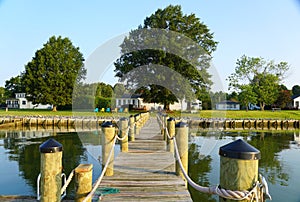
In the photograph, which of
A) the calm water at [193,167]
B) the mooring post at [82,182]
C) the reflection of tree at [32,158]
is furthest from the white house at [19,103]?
the mooring post at [82,182]

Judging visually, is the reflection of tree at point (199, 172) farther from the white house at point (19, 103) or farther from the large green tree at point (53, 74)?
the white house at point (19, 103)

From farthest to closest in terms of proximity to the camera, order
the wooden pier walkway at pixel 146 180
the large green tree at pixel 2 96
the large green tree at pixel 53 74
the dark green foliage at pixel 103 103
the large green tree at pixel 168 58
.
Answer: the large green tree at pixel 2 96
the large green tree at pixel 53 74
the dark green foliage at pixel 103 103
the large green tree at pixel 168 58
the wooden pier walkway at pixel 146 180

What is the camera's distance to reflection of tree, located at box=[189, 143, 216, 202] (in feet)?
28.5

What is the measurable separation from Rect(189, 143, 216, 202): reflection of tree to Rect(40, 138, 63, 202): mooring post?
6189mm

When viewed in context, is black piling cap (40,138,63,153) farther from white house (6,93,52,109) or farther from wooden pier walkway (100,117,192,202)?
white house (6,93,52,109)

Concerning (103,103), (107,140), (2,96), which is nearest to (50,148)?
(107,140)

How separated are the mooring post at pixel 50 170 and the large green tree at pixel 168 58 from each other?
36588 millimetres

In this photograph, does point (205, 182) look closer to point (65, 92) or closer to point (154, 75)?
point (154, 75)

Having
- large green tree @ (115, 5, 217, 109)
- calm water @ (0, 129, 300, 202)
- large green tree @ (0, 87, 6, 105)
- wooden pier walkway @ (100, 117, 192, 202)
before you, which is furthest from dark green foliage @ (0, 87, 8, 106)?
wooden pier walkway @ (100, 117, 192, 202)

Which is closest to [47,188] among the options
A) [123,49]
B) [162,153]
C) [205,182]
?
[162,153]

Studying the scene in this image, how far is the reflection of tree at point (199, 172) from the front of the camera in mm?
8702

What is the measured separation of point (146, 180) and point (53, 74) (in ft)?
160

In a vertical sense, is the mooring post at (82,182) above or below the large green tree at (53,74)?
below

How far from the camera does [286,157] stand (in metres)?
15.9
